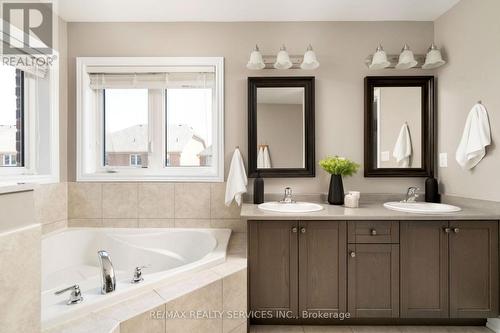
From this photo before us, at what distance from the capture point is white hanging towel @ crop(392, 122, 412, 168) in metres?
2.43

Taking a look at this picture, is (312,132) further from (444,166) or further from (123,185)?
(123,185)

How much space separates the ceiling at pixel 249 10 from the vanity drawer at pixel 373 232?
1724 millimetres

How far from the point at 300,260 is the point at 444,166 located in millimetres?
1544

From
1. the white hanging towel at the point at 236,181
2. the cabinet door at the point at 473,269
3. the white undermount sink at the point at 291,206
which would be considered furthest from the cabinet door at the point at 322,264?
the cabinet door at the point at 473,269

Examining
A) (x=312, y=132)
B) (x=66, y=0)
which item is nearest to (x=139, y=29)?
(x=66, y=0)

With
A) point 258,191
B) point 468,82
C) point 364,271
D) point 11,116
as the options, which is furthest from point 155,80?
point 468,82

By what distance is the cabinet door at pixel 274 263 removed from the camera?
187 centimetres

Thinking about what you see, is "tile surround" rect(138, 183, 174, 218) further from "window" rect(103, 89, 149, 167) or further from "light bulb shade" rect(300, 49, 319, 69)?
"light bulb shade" rect(300, 49, 319, 69)

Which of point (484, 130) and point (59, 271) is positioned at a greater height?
point (484, 130)

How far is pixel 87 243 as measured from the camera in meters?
2.32

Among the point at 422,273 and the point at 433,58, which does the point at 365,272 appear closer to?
the point at 422,273

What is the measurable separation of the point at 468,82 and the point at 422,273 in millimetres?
1478

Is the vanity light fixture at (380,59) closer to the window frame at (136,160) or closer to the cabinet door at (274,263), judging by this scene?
the cabinet door at (274,263)

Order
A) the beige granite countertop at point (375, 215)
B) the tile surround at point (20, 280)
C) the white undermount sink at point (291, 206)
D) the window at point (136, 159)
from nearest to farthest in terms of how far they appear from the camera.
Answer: the tile surround at point (20, 280) < the beige granite countertop at point (375, 215) < the white undermount sink at point (291, 206) < the window at point (136, 159)
